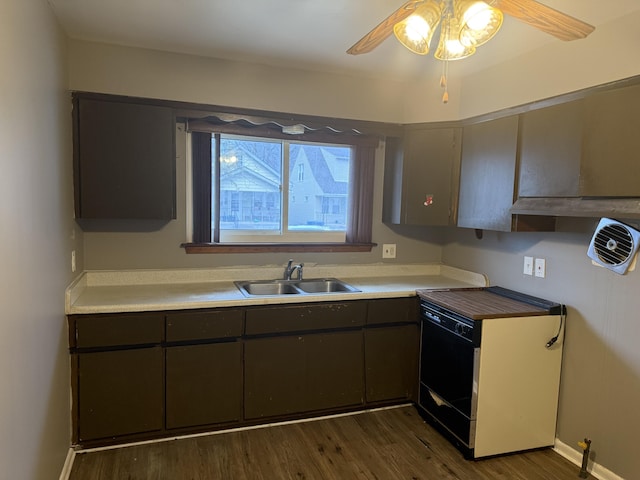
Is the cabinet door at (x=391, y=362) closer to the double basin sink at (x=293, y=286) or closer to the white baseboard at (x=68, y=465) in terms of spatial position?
the double basin sink at (x=293, y=286)

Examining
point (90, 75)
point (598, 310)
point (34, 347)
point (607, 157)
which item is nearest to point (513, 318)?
point (598, 310)

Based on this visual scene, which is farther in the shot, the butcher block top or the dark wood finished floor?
the butcher block top

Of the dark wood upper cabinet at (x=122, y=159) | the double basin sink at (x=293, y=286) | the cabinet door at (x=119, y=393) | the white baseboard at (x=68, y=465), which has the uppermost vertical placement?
the dark wood upper cabinet at (x=122, y=159)

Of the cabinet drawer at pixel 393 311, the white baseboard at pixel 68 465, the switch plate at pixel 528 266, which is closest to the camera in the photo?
the white baseboard at pixel 68 465

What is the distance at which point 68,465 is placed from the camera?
2236 mm

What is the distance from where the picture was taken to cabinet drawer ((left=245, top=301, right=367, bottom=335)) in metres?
2.62

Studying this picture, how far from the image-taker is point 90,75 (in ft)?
8.42

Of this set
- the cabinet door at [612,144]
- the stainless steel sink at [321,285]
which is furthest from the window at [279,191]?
the cabinet door at [612,144]

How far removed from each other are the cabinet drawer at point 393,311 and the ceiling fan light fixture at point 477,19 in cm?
177

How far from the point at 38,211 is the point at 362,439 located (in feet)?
7.08

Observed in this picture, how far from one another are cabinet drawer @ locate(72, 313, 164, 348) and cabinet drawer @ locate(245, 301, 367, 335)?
53 centimetres

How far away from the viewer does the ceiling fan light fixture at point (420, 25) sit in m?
1.53

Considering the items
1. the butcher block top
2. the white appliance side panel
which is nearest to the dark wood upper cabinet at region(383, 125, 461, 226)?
the butcher block top

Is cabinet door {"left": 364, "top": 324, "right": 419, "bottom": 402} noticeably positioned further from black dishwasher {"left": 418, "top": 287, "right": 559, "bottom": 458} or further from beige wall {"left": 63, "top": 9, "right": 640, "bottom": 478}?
beige wall {"left": 63, "top": 9, "right": 640, "bottom": 478}
